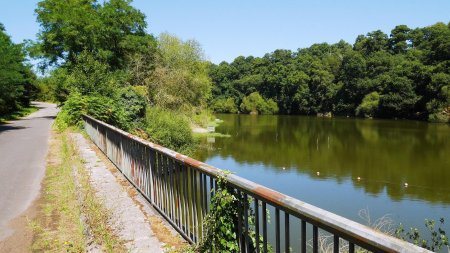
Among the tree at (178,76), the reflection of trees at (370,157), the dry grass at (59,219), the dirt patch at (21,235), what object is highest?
the tree at (178,76)

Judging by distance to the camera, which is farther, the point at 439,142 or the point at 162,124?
the point at 439,142

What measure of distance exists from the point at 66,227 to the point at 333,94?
9669 cm

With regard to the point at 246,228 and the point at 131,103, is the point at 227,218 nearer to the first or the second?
the point at 246,228

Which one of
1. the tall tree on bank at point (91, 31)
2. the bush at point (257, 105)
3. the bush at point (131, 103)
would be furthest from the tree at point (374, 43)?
the bush at point (131, 103)

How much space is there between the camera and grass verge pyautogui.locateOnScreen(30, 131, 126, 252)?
4.66 meters

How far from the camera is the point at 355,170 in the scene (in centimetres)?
A: 2603

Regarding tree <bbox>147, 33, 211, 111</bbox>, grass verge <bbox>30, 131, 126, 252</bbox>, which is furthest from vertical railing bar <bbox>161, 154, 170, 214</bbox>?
tree <bbox>147, 33, 211, 111</bbox>

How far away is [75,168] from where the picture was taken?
30.2 ft

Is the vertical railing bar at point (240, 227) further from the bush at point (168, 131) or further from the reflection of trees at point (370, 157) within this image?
the bush at point (168, 131)

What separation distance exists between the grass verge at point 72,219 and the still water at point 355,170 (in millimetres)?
11196

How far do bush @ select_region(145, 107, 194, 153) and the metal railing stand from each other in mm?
12918

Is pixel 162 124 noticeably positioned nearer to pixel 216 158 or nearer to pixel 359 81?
pixel 216 158

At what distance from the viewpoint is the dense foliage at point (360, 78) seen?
228 ft

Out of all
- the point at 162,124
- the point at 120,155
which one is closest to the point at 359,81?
the point at 162,124
